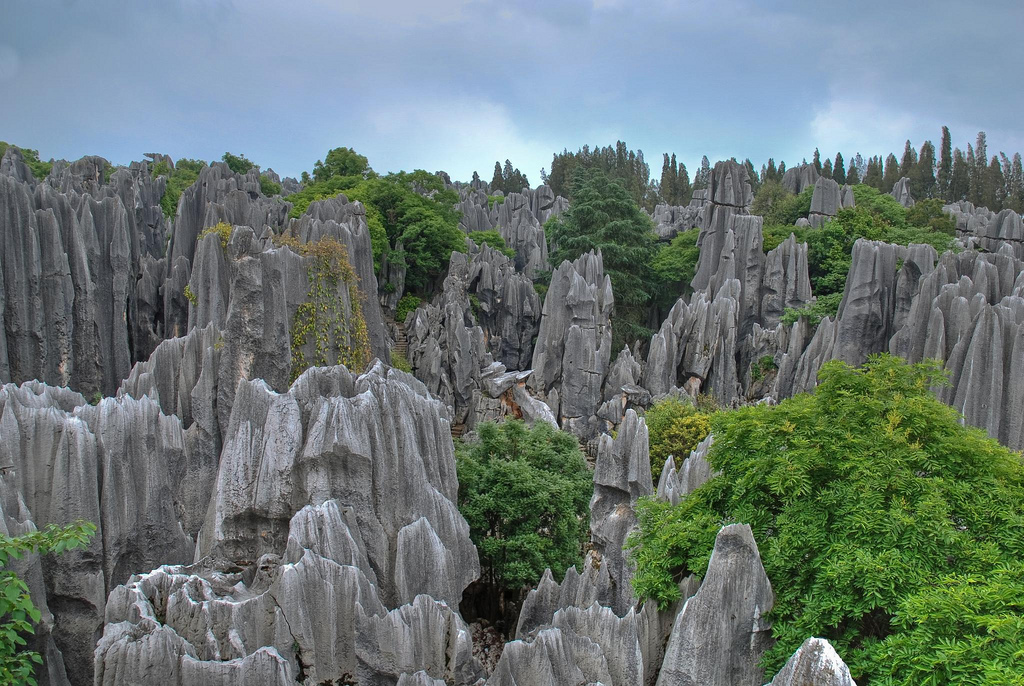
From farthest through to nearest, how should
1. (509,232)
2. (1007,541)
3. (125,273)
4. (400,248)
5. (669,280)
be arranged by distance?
1. (509,232)
2. (669,280)
3. (400,248)
4. (125,273)
5. (1007,541)

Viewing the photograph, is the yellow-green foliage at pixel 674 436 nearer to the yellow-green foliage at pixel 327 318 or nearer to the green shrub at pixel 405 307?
the yellow-green foliage at pixel 327 318

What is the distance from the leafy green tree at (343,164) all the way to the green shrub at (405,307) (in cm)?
1244

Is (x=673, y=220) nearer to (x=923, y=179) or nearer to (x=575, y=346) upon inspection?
(x=923, y=179)

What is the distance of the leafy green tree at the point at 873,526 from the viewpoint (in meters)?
7.02

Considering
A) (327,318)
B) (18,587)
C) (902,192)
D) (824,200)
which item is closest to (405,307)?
(327,318)

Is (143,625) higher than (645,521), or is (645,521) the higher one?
(645,521)

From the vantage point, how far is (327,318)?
56.3ft

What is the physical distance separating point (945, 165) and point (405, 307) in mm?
60272

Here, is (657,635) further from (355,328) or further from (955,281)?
(955,281)

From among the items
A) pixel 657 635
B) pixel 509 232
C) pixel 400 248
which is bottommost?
pixel 657 635

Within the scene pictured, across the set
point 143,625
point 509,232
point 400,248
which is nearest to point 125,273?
point 400,248

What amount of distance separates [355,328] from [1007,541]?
46.0 feet

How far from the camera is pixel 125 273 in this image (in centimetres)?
2936

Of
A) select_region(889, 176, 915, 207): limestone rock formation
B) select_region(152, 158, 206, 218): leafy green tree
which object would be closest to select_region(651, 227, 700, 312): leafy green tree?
select_region(152, 158, 206, 218): leafy green tree
